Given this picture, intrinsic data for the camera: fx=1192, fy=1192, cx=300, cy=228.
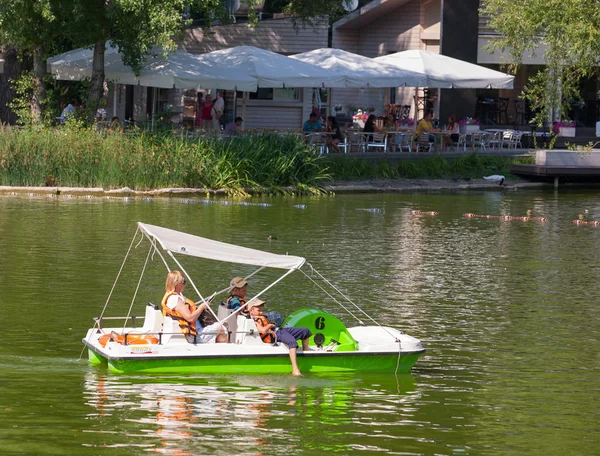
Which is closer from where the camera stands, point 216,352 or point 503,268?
point 216,352

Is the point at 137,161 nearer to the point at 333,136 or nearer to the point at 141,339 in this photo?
the point at 333,136

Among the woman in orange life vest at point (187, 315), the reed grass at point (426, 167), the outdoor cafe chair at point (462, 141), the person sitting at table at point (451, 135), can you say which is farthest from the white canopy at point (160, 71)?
the woman in orange life vest at point (187, 315)

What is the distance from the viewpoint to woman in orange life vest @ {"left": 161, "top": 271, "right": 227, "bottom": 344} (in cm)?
1427

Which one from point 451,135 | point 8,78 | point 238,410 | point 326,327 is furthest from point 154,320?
point 451,135

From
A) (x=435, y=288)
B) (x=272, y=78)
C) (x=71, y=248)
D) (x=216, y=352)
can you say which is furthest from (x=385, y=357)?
(x=272, y=78)

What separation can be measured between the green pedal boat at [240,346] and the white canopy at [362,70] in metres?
23.5

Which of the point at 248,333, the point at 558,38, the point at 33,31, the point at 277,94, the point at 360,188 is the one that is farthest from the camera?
the point at 277,94

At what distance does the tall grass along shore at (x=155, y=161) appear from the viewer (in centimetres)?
3275

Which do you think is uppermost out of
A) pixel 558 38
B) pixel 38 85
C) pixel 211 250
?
pixel 558 38

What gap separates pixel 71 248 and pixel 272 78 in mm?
14499

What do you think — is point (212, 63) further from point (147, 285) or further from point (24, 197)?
point (147, 285)

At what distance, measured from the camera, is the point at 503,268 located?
75.2 feet

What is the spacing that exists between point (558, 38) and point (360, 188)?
10.1m

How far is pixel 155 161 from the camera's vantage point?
33.2 m
